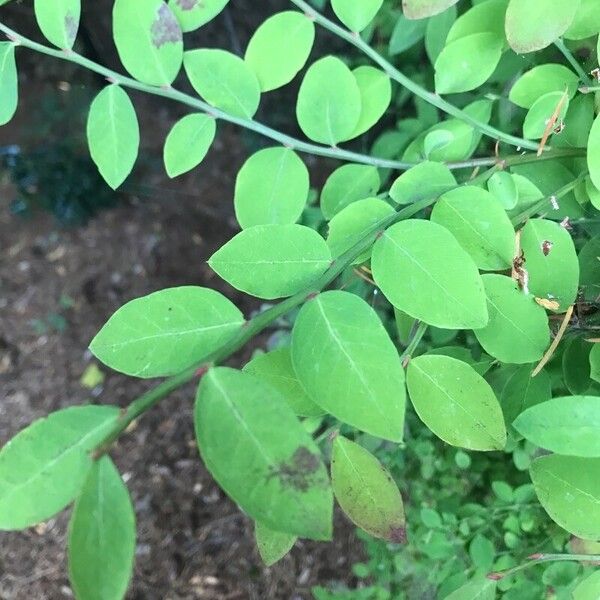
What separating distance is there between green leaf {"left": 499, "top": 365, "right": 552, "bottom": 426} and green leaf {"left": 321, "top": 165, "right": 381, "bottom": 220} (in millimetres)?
239

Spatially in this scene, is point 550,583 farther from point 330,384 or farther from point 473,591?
point 330,384

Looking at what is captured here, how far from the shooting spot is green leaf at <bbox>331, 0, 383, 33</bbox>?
0.61 meters

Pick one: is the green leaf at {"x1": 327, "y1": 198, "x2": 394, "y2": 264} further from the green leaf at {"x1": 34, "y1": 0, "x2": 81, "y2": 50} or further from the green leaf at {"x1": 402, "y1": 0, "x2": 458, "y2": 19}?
the green leaf at {"x1": 34, "y1": 0, "x2": 81, "y2": 50}

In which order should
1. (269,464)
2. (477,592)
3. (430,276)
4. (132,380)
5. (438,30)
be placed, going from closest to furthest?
(269,464), (430,276), (477,592), (438,30), (132,380)

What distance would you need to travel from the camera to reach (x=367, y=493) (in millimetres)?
514

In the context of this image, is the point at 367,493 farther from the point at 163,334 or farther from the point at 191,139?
the point at 191,139

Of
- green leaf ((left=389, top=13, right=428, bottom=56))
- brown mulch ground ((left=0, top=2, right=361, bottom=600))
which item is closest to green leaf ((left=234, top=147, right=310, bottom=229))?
green leaf ((left=389, top=13, right=428, bottom=56))

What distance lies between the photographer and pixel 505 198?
0.56 metres

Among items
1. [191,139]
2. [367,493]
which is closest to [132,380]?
[191,139]

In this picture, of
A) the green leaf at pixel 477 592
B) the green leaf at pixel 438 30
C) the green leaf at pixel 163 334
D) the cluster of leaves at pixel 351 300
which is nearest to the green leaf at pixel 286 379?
the cluster of leaves at pixel 351 300

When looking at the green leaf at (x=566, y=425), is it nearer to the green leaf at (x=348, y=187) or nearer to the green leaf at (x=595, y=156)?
the green leaf at (x=595, y=156)

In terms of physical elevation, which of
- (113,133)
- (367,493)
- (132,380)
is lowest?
(132,380)

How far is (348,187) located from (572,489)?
364 millimetres

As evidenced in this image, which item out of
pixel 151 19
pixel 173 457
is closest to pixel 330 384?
pixel 151 19
